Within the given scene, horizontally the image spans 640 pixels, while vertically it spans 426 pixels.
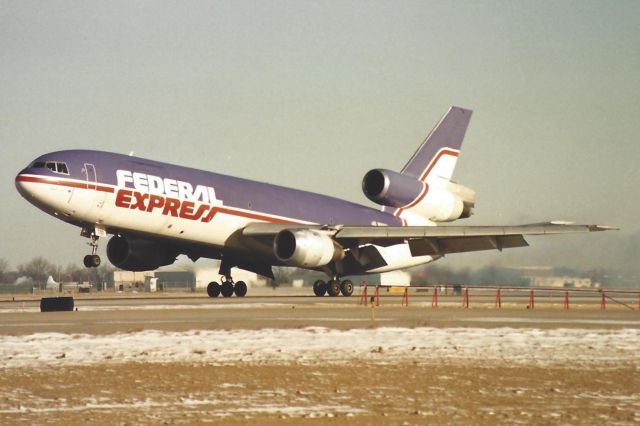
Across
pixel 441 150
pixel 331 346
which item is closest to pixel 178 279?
pixel 441 150

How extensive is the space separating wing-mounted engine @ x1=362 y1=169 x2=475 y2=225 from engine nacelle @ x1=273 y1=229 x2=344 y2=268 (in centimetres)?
758

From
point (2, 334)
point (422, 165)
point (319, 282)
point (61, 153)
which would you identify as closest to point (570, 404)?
point (2, 334)

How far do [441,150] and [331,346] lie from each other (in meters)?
35.1

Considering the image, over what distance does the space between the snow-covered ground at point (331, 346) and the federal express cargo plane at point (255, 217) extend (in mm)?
15059

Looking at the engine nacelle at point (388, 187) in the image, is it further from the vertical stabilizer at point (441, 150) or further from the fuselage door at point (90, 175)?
the fuselage door at point (90, 175)

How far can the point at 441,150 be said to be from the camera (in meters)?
52.8

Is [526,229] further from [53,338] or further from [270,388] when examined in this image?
[270,388]

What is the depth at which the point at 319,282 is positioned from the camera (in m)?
46.0

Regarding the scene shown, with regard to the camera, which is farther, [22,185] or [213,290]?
[213,290]

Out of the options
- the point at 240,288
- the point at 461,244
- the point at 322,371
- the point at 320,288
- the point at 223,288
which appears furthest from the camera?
the point at 240,288

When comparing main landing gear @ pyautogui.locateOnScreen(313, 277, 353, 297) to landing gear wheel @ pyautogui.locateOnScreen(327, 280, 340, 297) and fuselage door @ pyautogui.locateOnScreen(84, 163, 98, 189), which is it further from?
fuselage door @ pyautogui.locateOnScreen(84, 163, 98, 189)

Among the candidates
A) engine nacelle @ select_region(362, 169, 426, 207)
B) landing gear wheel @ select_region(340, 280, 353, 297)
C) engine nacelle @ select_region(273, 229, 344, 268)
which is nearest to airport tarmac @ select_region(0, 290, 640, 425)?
engine nacelle @ select_region(273, 229, 344, 268)

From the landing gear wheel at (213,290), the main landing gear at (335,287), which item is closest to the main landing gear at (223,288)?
the landing gear wheel at (213,290)

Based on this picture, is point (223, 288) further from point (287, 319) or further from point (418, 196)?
point (287, 319)
